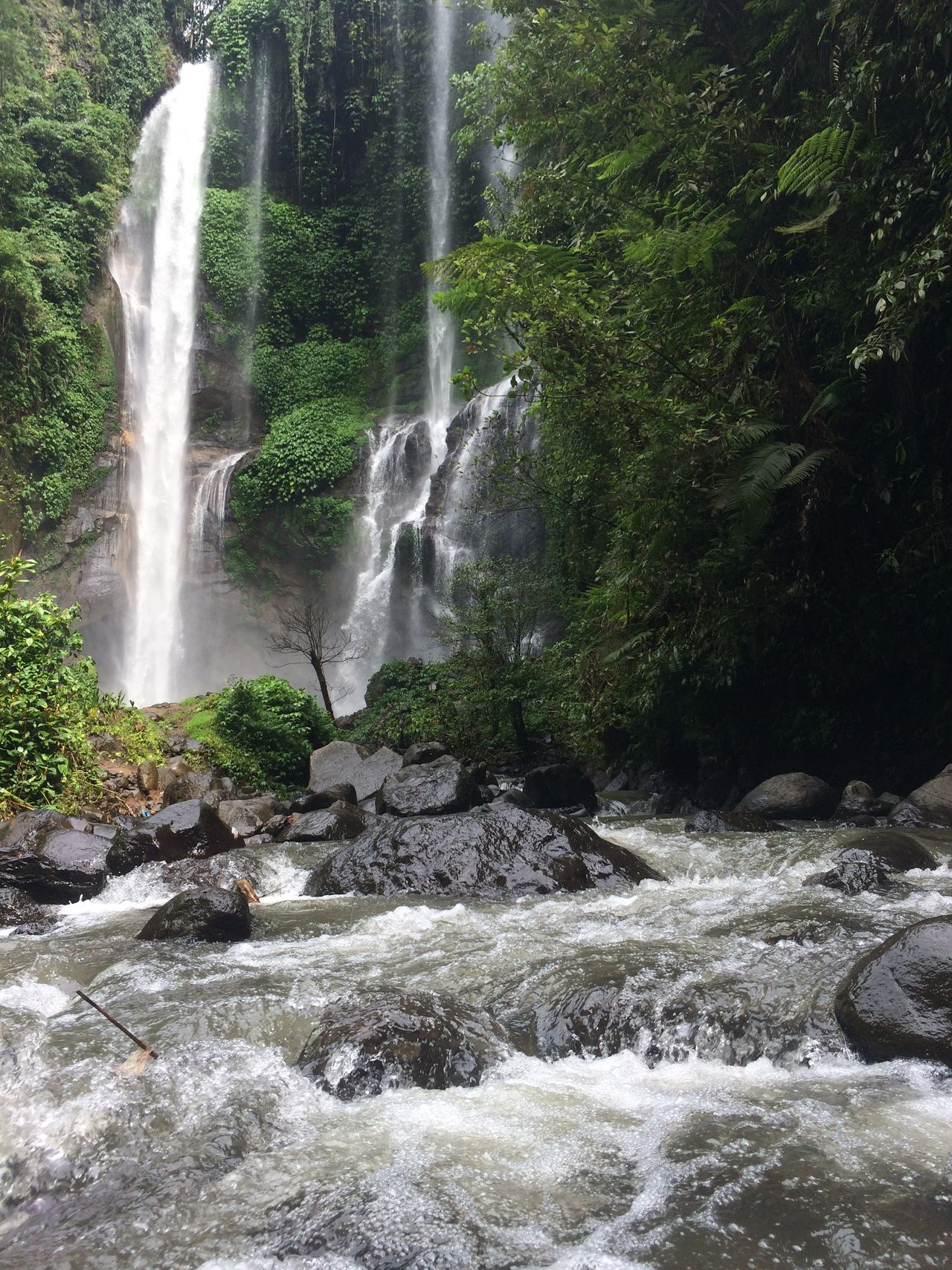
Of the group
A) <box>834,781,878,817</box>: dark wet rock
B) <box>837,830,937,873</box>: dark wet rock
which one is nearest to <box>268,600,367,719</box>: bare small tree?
<box>834,781,878,817</box>: dark wet rock

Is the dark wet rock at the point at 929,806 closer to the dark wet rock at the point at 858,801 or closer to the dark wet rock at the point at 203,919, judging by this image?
the dark wet rock at the point at 858,801

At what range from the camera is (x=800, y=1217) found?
8.14ft

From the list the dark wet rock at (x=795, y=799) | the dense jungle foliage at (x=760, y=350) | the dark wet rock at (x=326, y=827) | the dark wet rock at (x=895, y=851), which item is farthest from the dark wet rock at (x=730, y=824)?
the dark wet rock at (x=326, y=827)

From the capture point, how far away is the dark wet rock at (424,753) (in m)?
13.5

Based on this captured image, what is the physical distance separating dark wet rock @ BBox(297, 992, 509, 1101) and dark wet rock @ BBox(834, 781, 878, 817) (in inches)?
224

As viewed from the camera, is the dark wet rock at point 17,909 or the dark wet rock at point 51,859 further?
the dark wet rock at point 51,859

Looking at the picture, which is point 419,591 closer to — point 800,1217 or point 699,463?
point 699,463

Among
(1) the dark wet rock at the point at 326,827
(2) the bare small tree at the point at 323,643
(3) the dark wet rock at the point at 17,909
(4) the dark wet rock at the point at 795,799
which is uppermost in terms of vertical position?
(2) the bare small tree at the point at 323,643

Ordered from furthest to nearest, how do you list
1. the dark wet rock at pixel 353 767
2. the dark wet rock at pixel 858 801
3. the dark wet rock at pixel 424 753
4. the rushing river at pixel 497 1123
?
the dark wet rock at pixel 424 753
the dark wet rock at pixel 353 767
the dark wet rock at pixel 858 801
the rushing river at pixel 497 1123

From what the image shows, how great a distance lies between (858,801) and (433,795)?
4263 millimetres

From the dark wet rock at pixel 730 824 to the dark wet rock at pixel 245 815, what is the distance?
15.3ft

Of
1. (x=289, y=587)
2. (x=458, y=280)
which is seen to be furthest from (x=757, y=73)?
(x=289, y=587)

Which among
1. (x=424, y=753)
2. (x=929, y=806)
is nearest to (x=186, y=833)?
(x=424, y=753)

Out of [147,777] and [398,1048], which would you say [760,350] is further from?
[147,777]
